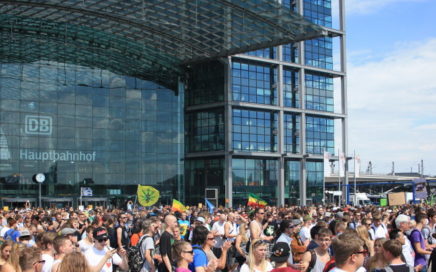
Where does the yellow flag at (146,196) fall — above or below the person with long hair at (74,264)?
below

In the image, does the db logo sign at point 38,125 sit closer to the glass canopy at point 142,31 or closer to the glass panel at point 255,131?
the glass canopy at point 142,31

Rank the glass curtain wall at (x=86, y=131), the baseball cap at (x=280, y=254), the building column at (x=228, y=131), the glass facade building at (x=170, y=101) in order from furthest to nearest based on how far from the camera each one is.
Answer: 1. the building column at (x=228, y=131)
2. the glass curtain wall at (x=86, y=131)
3. the glass facade building at (x=170, y=101)
4. the baseball cap at (x=280, y=254)

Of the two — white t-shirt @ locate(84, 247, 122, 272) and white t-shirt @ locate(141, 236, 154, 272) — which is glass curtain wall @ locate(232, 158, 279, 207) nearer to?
white t-shirt @ locate(141, 236, 154, 272)

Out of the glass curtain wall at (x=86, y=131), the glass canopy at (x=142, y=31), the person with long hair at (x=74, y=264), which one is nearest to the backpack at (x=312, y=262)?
the person with long hair at (x=74, y=264)

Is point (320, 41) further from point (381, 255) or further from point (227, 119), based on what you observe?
point (381, 255)

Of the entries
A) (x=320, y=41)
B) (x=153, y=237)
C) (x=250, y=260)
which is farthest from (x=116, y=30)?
(x=250, y=260)

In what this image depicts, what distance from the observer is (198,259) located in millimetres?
7566

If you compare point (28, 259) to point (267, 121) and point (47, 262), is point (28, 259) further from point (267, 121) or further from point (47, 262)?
point (267, 121)

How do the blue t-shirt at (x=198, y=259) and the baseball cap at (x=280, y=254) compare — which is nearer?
the baseball cap at (x=280, y=254)

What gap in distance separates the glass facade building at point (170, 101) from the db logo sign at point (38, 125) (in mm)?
86

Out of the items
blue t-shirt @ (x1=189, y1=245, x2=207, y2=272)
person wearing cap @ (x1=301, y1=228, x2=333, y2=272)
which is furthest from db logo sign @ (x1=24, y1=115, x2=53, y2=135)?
person wearing cap @ (x1=301, y1=228, x2=333, y2=272)

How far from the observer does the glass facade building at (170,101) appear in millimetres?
42375

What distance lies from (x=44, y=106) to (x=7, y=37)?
237 inches

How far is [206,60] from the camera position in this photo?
49656mm
